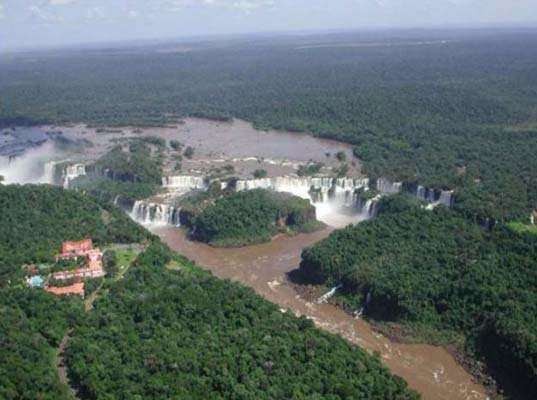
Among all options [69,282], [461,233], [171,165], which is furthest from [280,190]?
[69,282]

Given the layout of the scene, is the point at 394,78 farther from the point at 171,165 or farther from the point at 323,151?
the point at 171,165

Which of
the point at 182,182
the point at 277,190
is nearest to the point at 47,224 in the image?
the point at 182,182

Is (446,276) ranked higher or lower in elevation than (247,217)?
higher

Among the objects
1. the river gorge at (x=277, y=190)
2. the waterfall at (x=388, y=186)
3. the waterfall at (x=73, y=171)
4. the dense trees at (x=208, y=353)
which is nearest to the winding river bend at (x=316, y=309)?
the river gorge at (x=277, y=190)

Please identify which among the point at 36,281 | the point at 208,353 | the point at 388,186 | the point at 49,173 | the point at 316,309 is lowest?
the point at 316,309

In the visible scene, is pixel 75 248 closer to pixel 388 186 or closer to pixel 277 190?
pixel 277 190

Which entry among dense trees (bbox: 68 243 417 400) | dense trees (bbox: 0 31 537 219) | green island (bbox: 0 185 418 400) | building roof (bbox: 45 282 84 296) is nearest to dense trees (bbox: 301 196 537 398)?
dense trees (bbox: 0 31 537 219)
